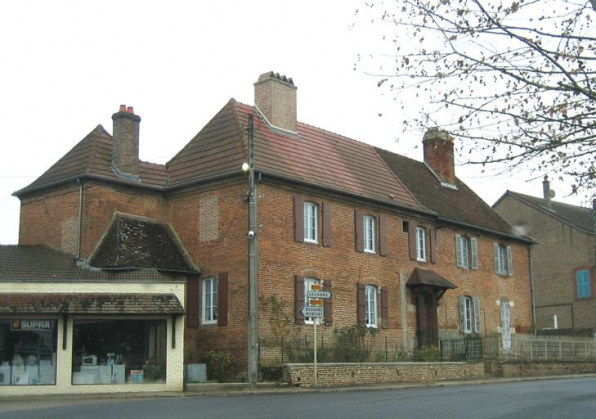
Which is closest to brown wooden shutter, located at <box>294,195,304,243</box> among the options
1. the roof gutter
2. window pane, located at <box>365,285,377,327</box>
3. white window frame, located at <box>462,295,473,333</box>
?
window pane, located at <box>365,285,377,327</box>

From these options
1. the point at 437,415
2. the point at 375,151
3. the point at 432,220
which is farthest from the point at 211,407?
the point at 375,151

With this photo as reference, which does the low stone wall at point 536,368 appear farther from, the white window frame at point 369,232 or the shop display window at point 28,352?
the shop display window at point 28,352

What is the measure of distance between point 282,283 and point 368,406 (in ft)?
37.0

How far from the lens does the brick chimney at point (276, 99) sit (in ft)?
101

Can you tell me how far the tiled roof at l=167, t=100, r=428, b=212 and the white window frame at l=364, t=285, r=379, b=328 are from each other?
3.59m

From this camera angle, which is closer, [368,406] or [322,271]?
[368,406]

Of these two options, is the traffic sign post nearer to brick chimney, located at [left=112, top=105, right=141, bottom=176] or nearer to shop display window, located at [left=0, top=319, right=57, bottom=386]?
shop display window, located at [left=0, top=319, right=57, bottom=386]

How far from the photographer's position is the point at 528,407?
1584 centimetres

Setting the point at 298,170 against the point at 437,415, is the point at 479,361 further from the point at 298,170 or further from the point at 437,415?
the point at 437,415

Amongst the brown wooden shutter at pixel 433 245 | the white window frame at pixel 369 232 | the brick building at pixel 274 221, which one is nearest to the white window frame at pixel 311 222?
the brick building at pixel 274 221

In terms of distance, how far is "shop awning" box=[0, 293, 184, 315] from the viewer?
2266 centimetres

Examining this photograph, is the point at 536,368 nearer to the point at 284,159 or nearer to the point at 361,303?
the point at 361,303

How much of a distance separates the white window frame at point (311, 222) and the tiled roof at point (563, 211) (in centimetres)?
2477

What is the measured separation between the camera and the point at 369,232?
31500mm
